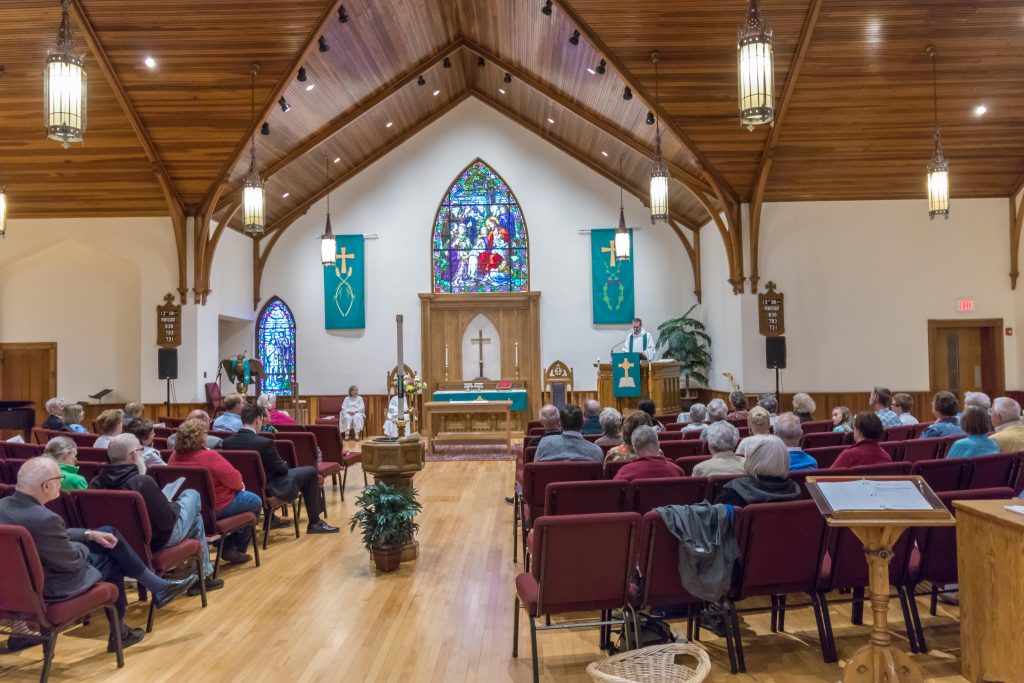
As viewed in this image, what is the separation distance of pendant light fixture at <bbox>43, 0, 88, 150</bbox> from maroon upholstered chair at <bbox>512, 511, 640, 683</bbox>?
3701 millimetres

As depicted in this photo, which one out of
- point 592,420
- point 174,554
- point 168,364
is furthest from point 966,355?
point 168,364

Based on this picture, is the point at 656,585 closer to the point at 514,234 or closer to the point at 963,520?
the point at 963,520

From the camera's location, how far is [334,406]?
45.7 ft

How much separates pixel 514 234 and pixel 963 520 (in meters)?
11.7

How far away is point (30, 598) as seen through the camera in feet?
10.1

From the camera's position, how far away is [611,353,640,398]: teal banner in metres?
11.1

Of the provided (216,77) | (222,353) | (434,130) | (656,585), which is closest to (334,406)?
(222,353)

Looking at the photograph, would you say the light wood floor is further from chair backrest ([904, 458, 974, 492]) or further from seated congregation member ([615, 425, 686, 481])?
seated congregation member ([615, 425, 686, 481])

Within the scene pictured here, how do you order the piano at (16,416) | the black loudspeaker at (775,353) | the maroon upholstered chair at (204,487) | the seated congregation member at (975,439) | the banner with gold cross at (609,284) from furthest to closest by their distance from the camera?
1. the banner with gold cross at (609,284)
2. the black loudspeaker at (775,353)
3. the piano at (16,416)
4. the maroon upholstered chair at (204,487)
5. the seated congregation member at (975,439)

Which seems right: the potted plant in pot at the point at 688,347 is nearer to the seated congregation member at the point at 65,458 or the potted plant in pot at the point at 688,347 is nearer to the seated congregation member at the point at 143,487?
the seated congregation member at the point at 143,487

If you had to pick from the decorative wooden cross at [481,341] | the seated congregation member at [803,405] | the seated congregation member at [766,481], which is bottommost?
the seated congregation member at [766,481]

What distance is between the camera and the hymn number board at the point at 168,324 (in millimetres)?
11781

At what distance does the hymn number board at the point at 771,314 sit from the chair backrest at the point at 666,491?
817 cm

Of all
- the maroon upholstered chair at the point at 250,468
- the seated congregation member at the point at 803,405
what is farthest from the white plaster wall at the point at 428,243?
the maroon upholstered chair at the point at 250,468
